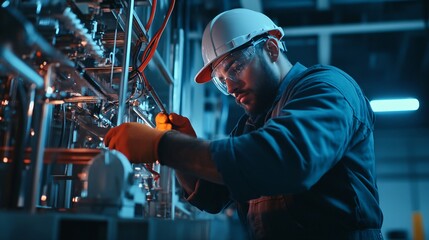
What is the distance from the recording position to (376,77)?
537 centimetres

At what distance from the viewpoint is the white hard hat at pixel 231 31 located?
5.45 feet

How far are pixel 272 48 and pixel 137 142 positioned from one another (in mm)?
702

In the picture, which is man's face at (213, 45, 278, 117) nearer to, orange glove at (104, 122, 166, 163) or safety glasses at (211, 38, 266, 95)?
safety glasses at (211, 38, 266, 95)

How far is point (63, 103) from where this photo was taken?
1.32 m

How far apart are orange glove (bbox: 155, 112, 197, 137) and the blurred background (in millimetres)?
135

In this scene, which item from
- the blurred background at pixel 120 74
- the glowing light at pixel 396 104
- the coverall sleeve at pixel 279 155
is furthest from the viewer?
the glowing light at pixel 396 104

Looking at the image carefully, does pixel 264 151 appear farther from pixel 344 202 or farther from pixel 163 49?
pixel 163 49

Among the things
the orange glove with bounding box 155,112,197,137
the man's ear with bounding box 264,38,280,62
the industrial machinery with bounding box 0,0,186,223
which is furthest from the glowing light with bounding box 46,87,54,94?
the man's ear with bounding box 264,38,280,62

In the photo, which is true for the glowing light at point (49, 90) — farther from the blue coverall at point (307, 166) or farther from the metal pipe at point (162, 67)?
the metal pipe at point (162, 67)

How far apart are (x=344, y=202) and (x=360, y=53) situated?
3.69 metres

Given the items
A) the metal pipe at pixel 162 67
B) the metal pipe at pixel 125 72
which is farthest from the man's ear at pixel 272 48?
the metal pipe at pixel 162 67

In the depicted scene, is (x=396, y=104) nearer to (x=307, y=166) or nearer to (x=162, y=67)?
(x=162, y=67)

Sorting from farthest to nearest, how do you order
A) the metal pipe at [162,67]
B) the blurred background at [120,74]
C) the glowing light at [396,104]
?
the glowing light at [396,104]
the metal pipe at [162,67]
the blurred background at [120,74]

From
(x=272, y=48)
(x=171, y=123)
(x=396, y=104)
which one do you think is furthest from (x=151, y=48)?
(x=396, y=104)
